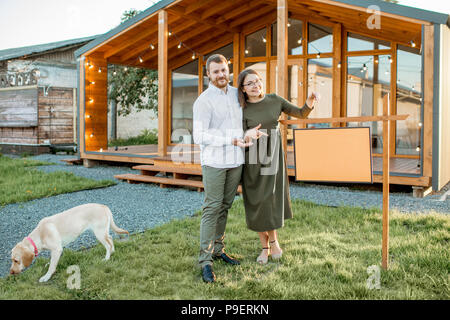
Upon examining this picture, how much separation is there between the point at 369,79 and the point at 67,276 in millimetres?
7554

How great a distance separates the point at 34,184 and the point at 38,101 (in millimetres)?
6946

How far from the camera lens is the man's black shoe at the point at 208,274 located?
2662 millimetres

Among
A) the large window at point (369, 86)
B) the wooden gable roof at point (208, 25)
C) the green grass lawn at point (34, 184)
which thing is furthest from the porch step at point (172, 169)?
the large window at point (369, 86)

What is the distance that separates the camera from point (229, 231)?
13.0ft

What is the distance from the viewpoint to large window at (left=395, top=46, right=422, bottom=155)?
26.4 ft

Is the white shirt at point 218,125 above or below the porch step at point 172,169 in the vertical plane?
above

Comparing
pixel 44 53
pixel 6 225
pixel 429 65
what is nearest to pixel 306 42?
pixel 429 65

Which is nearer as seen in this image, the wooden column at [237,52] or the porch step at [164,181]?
the porch step at [164,181]

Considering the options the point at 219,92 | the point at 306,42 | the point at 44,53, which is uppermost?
the point at 44,53

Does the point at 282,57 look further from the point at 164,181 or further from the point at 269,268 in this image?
the point at 269,268

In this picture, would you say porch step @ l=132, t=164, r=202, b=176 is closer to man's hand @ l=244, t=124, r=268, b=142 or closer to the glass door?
the glass door

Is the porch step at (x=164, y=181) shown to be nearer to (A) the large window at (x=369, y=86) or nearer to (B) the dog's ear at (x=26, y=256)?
(B) the dog's ear at (x=26, y=256)

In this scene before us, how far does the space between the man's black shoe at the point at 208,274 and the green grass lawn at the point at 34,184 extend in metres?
4.27

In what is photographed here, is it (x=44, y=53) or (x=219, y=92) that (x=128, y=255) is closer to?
(x=219, y=92)
